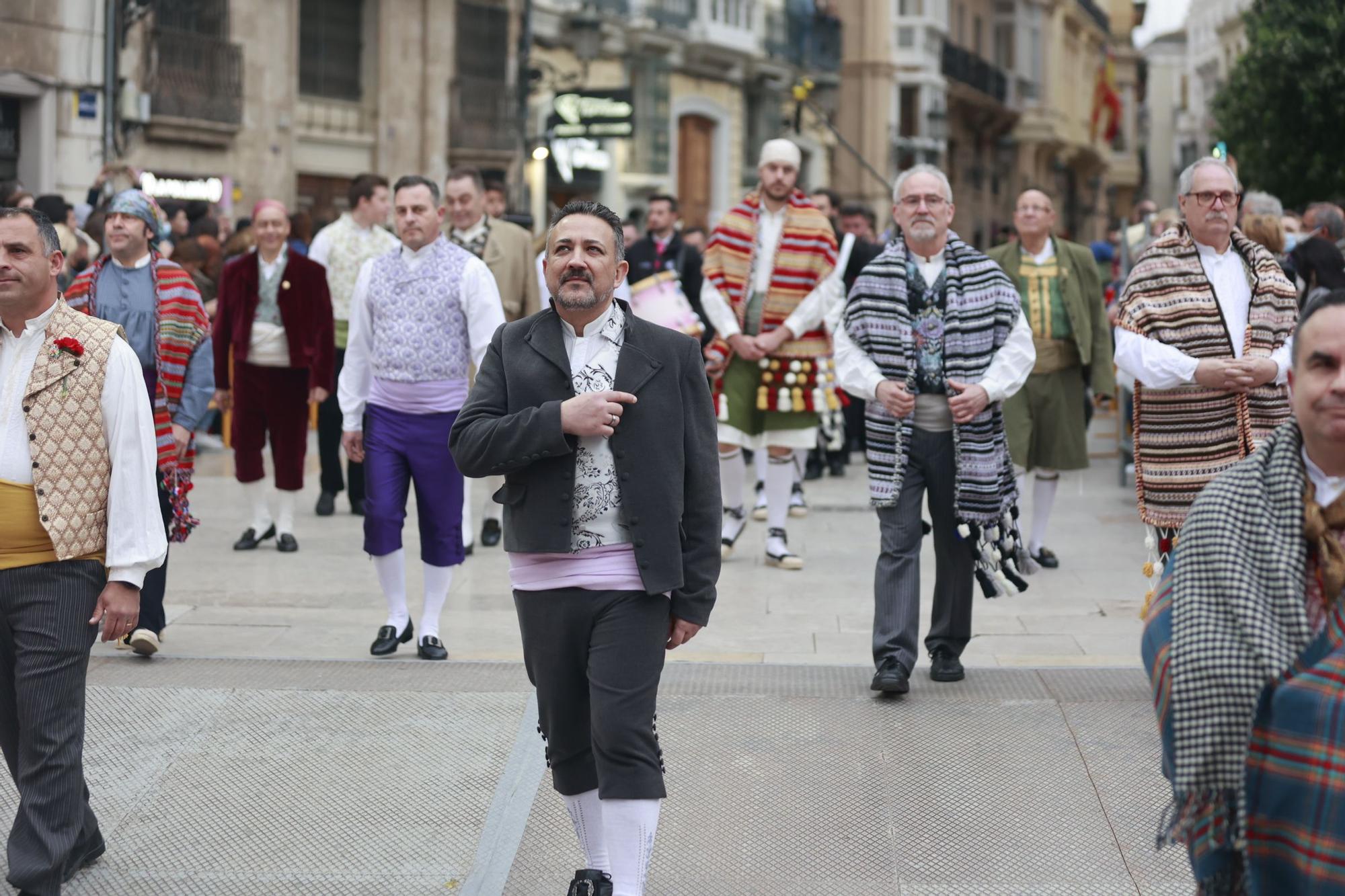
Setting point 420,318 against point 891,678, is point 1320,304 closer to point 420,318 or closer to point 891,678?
point 891,678

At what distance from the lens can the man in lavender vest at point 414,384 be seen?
7238 mm

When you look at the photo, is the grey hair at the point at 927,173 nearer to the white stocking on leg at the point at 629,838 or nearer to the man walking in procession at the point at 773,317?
the man walking in procession at the point at 773,317

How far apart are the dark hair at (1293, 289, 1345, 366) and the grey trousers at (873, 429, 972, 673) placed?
3.44 meters

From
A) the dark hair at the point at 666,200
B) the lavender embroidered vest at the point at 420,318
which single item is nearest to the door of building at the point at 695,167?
the dark hair at the point at 666,200

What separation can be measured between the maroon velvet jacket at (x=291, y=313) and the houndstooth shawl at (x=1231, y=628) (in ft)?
24.3

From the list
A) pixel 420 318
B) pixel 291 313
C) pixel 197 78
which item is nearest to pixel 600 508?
pixel 420 318

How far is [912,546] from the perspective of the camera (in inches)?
265

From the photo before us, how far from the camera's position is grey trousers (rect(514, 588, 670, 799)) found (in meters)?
4.30

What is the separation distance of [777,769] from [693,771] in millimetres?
269

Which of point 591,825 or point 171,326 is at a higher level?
point 171,326

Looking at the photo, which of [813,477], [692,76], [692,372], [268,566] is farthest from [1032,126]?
[692,372]

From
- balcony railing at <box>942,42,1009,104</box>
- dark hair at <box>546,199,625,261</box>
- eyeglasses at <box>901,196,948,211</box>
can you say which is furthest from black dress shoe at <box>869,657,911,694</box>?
balcony railing at <box>942,42,1009,104</box>

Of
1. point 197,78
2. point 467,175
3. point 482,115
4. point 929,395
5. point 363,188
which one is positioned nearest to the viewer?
point 929,395

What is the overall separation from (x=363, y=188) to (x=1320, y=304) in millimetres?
8996
